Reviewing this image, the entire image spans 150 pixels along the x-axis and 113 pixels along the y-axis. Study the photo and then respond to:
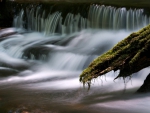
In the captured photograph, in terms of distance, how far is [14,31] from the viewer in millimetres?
11109

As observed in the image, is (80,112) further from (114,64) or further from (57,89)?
(57,89)

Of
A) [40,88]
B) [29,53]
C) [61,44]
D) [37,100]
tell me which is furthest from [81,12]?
[37,100]

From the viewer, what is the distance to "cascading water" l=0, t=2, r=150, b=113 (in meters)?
5.28

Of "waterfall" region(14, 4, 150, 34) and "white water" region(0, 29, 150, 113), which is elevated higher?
"waterfall" region(14, 4, 150, 34)

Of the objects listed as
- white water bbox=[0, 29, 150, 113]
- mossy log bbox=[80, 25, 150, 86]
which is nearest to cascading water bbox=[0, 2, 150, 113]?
white water bbox=[0, 29, 150, 113]

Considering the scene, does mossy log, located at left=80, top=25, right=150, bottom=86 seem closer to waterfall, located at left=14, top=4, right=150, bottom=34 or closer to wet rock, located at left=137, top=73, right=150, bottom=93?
A: wet rock, located at left=137, top=73, right=150, bottom=93

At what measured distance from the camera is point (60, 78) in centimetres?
714

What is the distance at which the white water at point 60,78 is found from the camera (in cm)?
522

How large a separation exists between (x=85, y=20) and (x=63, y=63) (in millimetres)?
2412

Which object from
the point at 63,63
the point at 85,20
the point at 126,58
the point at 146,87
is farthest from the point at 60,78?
the point at 85,20

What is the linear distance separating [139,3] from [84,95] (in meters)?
5.12

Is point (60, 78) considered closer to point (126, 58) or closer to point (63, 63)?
point (63, 63)

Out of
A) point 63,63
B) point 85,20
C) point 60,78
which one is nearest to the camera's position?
point 60,78

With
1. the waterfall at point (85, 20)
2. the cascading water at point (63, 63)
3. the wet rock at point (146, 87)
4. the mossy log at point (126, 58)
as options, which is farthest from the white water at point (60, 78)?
the mossy log at point (126, 58)
